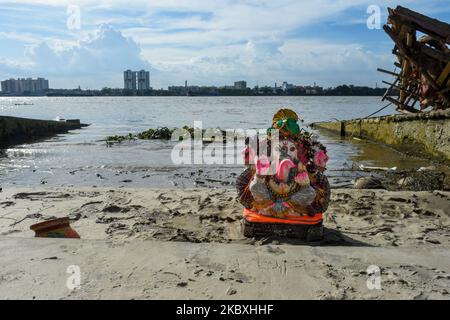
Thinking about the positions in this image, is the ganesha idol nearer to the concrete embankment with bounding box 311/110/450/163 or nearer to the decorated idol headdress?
the decorated idol headdress

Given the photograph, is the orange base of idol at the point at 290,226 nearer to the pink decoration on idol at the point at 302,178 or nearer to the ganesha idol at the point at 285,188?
the ganesha idol at the point at 285,188

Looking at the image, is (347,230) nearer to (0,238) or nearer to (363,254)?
(363,254)

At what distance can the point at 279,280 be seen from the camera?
141 inches

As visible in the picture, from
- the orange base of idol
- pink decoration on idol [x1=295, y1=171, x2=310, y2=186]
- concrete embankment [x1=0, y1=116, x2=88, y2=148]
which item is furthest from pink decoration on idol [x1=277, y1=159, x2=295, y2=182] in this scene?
concrete embankment [x1=0, y1=116, x2=88, y2=148]

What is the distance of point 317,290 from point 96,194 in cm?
541

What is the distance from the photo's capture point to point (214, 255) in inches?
164

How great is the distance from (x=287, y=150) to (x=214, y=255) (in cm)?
190

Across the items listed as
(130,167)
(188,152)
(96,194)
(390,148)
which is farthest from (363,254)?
(390,148)

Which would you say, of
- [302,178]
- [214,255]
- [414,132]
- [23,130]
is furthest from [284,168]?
[23,130]

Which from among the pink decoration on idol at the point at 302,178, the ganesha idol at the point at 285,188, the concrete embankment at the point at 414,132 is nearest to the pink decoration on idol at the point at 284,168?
the ganesha idol at the point at 285,188

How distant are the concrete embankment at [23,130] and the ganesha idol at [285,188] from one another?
1687 cm

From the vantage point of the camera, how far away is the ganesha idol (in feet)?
17.5

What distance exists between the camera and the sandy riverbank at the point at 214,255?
339cm

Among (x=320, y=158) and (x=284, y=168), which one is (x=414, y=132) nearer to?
(x=320, y=158)
